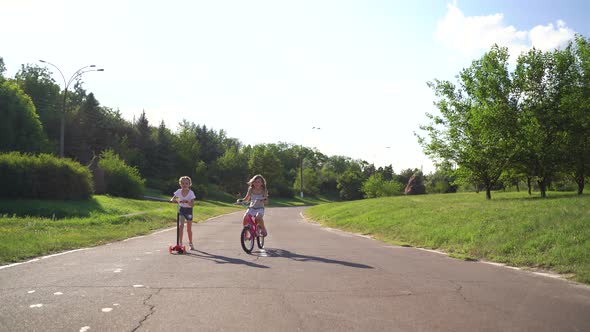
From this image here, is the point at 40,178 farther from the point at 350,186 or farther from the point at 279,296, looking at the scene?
the point at 350,186

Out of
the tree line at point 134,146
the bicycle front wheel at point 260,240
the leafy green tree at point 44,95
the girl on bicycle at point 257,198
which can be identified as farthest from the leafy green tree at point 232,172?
the girl on bicycle at point 257,198

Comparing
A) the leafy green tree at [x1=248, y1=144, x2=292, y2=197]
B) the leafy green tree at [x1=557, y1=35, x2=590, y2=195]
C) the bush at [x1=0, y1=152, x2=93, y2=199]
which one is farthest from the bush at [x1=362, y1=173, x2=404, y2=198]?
the bush at [x1=0, y1=152, x2=93, y2=199]

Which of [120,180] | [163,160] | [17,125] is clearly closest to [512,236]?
[120,180]

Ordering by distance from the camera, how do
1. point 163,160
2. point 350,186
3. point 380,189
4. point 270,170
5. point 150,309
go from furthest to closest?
point 270,170, point 350,186, point 163,160, point 380,189, point 150,309

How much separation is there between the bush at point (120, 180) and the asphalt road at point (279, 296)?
37.2m

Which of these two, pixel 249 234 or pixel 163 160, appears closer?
pixel 249 234

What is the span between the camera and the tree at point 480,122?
2806 centimetres

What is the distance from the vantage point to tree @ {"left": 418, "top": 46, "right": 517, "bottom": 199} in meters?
28.1

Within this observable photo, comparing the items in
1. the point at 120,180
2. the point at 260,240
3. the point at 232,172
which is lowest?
the point at 260,240

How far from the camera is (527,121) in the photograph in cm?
2777

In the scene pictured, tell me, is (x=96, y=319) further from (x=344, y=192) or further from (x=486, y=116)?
(x=344, y=192)

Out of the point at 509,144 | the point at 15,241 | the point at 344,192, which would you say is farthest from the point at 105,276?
the point at 344,192

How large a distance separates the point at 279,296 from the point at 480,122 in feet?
84.1

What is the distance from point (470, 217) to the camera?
1566cm
